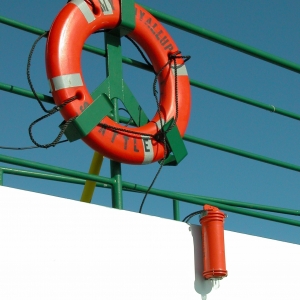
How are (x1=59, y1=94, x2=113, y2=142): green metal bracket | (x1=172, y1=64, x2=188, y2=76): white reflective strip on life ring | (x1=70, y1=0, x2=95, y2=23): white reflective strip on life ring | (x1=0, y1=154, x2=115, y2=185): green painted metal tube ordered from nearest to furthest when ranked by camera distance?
(x1=0, y1=154, x2=115, y2=185): green painted metal tube < (x1=59, y1=94, x2=113, y2=142): green metal bracket < (x1=70, y1=0, x2=95, y2=23): white reflective strip on life ring < (x1=172, y1=64, x2=188, y2=76): white reflective strip on life ring

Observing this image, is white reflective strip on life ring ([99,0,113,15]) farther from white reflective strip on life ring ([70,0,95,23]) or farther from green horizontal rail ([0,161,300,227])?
green horizontal rail ([0,161,300,227])

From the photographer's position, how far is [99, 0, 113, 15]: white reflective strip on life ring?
3283 mm

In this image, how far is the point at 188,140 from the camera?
3.50 m

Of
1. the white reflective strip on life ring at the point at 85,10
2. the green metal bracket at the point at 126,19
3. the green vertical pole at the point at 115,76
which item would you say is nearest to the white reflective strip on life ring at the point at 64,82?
the green vertical pole at the point at 115,76

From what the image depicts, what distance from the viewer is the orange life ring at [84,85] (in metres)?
3.02

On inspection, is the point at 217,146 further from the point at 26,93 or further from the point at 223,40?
the point at 26,93

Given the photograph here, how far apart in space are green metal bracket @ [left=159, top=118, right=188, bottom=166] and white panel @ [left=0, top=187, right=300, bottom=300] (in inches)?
19.1

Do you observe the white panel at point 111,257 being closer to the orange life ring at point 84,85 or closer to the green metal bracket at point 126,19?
the orange life ring at point 84,85

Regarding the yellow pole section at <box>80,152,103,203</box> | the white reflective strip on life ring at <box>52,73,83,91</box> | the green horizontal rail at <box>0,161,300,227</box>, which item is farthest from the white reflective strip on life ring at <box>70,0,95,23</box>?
the green horizontal rail at <box>0,161,300,227</box>

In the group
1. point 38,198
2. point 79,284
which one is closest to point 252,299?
point 79,284

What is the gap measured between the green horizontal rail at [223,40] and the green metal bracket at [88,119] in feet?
2.21

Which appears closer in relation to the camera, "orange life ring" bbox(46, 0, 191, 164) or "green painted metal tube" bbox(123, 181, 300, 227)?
"orange life ring" bbox(46, 0, 191, 164)

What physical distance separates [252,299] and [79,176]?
2.90ft

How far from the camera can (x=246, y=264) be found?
2.98 m
